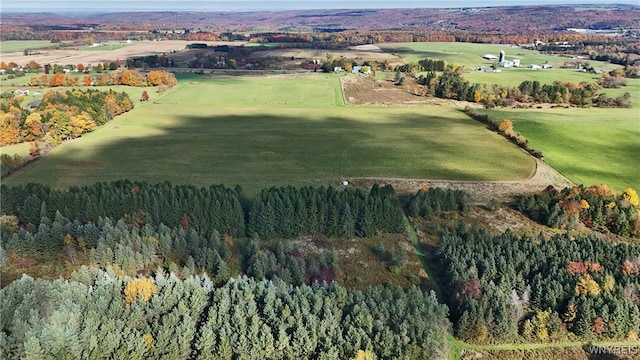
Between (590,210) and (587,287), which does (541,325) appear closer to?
(587,287)

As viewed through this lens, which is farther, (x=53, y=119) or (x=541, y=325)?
(x=53, y=119)

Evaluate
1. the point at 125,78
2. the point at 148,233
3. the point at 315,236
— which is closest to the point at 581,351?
the point at 315,236

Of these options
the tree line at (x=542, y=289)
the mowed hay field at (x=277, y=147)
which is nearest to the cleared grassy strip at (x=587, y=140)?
the mowed hay field at (x=277, y=147)

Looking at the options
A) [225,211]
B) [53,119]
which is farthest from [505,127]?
[53,119]

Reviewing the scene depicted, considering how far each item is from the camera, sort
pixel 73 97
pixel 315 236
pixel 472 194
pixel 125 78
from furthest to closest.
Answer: pixel 125 78 < pixel 73 97 < pixel 472 194 < pixel 315 236

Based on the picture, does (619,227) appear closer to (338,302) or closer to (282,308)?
(338,302)

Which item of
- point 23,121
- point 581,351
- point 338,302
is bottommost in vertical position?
point 581,351
